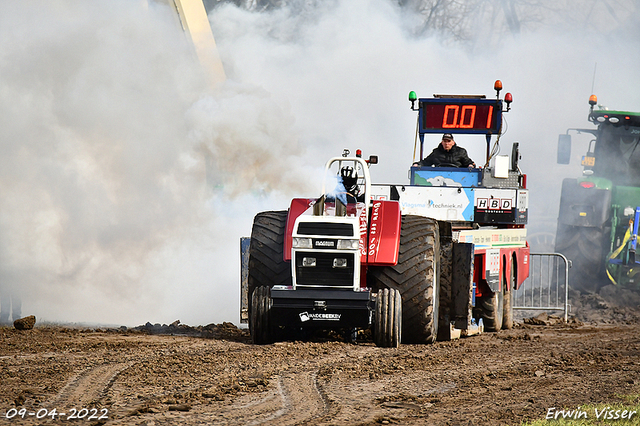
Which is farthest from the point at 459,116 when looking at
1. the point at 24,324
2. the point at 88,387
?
the point at 88,387

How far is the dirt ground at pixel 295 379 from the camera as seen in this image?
494 cm

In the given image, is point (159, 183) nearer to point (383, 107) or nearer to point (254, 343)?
point (254, 343)

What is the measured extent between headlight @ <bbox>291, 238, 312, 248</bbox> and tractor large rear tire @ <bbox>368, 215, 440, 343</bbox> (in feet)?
2.49

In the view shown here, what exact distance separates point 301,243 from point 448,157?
16.1ft

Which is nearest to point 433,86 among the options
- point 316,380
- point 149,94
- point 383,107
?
point 383,107

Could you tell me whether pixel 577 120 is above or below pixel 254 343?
above

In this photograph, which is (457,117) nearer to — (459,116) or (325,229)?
(459,116)

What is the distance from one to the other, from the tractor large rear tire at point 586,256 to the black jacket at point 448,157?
4287 millimetres

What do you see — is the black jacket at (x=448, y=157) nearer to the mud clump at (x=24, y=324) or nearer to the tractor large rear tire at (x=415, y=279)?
the tractor large rear tire at (x=415, y=279)

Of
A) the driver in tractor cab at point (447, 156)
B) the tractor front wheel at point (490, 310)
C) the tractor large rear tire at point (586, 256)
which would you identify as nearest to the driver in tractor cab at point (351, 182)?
the tractor front wheel at point (490, 310)

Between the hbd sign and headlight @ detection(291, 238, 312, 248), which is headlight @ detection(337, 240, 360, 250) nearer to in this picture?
headlight @ detection(291, 238, 312, 248)

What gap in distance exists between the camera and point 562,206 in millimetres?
15805

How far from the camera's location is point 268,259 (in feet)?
27.3

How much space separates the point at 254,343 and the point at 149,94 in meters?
8.26
